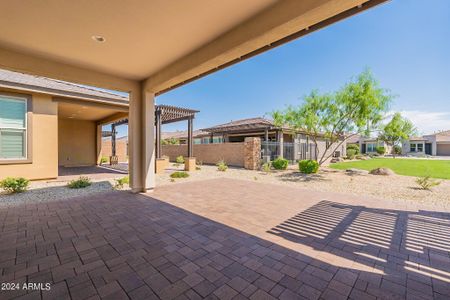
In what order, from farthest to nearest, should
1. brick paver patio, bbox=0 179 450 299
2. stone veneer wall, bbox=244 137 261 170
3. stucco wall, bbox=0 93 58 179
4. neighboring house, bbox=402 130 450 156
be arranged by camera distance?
neighboring house, bbox=402 130 450 156 → stone veneer wall, bbox=244 137 261 170 → stucco wall, bbox=0 93 58 179 → brick paver patio, bbox=0 179 450 299

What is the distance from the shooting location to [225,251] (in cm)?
283

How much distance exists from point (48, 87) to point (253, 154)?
11183 mm

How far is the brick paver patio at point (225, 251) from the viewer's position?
207 cm

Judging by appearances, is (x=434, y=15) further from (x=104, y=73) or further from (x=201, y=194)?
(x=104, y=73)

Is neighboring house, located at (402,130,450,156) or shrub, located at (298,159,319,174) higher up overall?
neighboring house, located at (402,130,450,156)

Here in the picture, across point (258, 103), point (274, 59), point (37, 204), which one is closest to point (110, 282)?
point (37, 204)

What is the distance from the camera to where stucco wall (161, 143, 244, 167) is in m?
15.4

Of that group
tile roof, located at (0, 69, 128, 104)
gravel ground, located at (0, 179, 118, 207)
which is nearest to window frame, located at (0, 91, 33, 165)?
tile roof, located at (0, 69, 128, 104)

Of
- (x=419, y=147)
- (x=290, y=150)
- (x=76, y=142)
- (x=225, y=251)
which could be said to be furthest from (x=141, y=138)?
(x=419, y=147)

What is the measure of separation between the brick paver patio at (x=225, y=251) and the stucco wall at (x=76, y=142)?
34.4ft

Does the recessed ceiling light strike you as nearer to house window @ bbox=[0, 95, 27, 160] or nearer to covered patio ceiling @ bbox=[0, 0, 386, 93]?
covered patio ceiling @ bbox=[0, 0, 386, 93]

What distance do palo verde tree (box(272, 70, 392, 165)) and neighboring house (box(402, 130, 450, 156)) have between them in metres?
36.4

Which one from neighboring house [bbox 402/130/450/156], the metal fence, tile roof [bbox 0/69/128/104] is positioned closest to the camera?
tile roof [bbox 0/69/128/104]

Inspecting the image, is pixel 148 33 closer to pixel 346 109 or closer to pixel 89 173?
pixel 89 173
